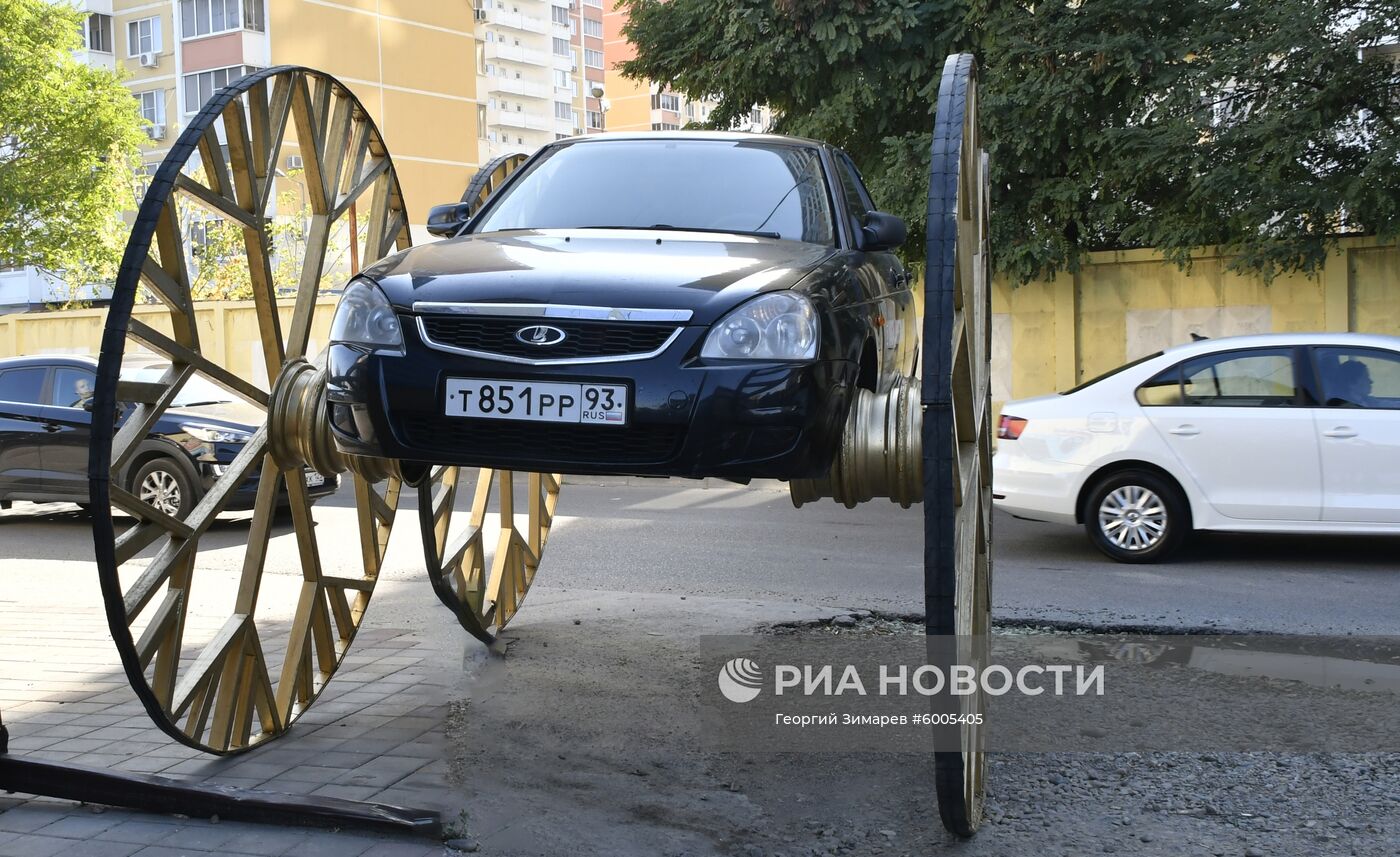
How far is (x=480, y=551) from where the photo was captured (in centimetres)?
650

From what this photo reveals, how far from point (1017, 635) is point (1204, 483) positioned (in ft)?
9.44

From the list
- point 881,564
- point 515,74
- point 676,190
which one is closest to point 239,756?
point 676,190

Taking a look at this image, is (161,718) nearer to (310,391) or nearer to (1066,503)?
(310,391)

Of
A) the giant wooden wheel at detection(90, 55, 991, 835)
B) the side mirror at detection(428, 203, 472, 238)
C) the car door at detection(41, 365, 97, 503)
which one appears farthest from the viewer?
the car door at detection(41, 365, 97, 503)

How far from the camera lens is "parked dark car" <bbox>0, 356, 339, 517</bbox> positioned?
1176 cm

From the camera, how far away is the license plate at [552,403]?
3.87m

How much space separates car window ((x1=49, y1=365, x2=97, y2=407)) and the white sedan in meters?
8.00

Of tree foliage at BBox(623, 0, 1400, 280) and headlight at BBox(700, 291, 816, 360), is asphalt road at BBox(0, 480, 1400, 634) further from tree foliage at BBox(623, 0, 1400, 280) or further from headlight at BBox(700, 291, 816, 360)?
tree foliage at BBox(623, 0, 1400, 280)

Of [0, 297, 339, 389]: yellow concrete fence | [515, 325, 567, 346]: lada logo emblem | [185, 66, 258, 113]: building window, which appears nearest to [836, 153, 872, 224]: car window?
[515, 325, 567, 346]: lada logo emblem

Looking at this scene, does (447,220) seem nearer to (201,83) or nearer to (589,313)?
(589,313)

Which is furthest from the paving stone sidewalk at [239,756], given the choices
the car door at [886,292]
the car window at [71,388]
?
the car window at [71,388]

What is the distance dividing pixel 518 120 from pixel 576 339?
97.0 meters

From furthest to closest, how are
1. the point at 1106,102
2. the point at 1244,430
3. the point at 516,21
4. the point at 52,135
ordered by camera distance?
the point at 516,21 < the point at 52,135 < the point at 1106,102 < the point at 1244,430

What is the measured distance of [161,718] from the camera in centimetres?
420
